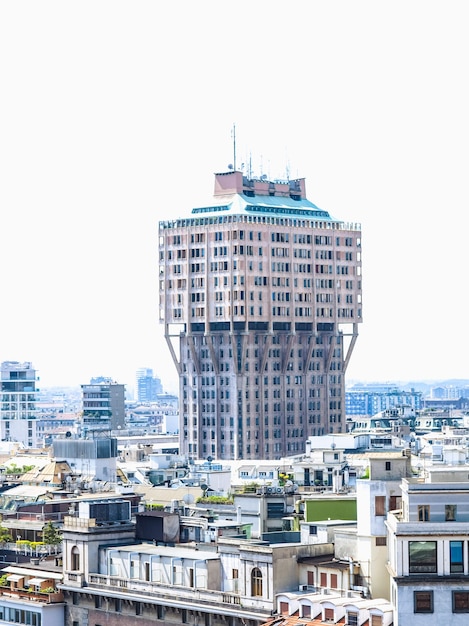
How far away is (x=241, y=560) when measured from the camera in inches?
4582

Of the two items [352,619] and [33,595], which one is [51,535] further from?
[352,619]

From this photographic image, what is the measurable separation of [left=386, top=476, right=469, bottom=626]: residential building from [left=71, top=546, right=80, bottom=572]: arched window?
1120 inches

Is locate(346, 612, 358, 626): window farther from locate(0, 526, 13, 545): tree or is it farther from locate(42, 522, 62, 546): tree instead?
locate(0, 526, 13, 545): tree

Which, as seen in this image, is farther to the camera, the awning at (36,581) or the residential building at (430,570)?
the awning at (36,581)

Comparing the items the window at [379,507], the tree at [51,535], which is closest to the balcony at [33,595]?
the tree at [51,535]

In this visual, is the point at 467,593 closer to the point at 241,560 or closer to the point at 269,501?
the point at 241,560

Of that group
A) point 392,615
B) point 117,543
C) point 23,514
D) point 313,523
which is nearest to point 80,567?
point 117,543

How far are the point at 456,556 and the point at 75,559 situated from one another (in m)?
31.8

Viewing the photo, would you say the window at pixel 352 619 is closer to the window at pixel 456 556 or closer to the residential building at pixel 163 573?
the window at pixel 456 556

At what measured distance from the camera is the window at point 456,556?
345 feet

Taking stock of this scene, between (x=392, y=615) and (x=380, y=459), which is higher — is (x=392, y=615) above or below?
below

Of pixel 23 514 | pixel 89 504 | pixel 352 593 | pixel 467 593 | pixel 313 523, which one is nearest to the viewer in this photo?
pixel 467 593

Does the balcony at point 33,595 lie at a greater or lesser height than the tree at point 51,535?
lesser

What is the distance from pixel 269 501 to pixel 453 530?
4201 centimetres
